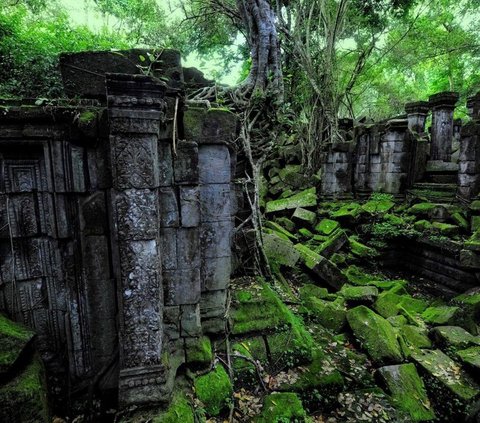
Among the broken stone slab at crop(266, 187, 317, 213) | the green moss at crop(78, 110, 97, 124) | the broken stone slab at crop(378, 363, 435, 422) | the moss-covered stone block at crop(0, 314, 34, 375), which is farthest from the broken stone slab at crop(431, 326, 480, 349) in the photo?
the green moss at crop(78, 110, 97, 124)

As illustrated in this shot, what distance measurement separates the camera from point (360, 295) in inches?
235

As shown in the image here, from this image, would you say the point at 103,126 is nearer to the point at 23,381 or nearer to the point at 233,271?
the point at 23,381

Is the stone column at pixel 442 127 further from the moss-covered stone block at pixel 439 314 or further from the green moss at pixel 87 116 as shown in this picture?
the green moss at pixel 87 116

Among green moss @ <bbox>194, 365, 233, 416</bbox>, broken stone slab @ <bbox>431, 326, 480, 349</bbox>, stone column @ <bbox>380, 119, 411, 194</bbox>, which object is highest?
stone column @ <bbox>380, 119, 411, 194</bbox>

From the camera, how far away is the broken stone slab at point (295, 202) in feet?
33.8

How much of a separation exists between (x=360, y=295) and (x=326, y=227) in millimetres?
3394

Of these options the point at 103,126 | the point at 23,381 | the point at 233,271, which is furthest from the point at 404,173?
the point at 23,381

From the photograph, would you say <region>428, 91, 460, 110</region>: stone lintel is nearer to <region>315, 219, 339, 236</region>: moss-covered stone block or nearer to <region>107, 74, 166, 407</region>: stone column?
<region>315, 219, 339, 236</region>: moss-covered stone block

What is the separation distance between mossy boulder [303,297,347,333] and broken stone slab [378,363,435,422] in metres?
1.16

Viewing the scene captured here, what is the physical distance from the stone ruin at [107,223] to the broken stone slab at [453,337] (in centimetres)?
432

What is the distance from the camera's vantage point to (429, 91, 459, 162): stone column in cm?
1067

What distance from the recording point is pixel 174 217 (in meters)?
3.34

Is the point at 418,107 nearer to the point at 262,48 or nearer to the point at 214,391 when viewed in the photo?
the point at 262,48

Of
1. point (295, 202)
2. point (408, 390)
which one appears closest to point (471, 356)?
point (408, 390)
